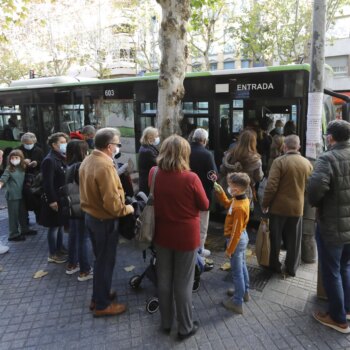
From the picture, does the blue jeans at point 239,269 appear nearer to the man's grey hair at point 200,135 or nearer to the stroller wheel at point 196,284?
the stroller wheel at point 196,284

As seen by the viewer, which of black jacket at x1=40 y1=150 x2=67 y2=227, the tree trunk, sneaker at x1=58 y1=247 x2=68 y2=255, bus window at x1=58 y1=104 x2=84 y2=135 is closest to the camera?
black jacket at x1=40 y1=150 x2=67 y2=227

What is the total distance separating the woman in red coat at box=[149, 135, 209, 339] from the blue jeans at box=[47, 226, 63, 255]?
2.50m

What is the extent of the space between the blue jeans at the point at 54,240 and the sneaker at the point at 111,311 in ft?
5.86

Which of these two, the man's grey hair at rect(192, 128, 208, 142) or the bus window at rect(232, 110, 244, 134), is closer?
the man's grey hair at rect(192, 128, 208, 142)

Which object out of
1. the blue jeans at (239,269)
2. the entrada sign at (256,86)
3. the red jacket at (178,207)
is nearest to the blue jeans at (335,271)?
the blue jeans at (239,269)

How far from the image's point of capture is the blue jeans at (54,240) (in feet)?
17.1

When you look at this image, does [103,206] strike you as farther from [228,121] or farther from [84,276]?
[228,121]

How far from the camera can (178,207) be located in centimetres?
314

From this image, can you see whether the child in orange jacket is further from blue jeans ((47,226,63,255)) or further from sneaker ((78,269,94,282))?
blue jeans ((47,226,63,255))

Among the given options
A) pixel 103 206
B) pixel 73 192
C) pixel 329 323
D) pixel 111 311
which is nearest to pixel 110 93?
pixel 73 192

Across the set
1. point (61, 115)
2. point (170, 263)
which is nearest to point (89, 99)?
point (61, 115)

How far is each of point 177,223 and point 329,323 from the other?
1.93 metres

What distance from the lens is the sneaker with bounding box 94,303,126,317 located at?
12.5 feet

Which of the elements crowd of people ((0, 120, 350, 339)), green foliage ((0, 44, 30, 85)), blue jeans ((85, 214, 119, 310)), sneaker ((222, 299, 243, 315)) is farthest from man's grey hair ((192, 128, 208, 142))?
green foliage ((0, 44, 30, 85))
